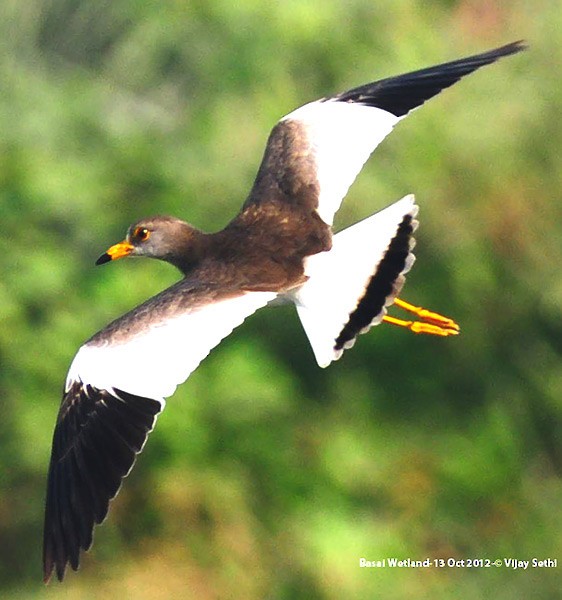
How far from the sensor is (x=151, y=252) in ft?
27.5

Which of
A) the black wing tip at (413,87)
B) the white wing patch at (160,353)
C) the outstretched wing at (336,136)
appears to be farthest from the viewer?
the black wing tip at (413,87)

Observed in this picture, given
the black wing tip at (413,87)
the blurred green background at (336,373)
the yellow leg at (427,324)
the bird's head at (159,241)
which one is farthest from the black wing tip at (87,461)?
the blurred green background at (336,373)

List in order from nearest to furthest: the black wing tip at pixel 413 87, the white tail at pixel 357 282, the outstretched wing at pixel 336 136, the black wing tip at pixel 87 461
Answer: the black wing tip at pixel 87 461
the white tail at pixel 357 282
the outstretched wing at pixel 336 136
the black wing tip at pixel 413 87

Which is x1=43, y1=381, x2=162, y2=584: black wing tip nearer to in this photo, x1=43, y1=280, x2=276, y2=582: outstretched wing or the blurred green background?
x1=43, y1=280, x2=276, y2=582: outstretched wing

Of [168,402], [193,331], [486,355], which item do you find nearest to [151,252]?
[193,331]

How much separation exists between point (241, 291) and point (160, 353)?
483 millimetres

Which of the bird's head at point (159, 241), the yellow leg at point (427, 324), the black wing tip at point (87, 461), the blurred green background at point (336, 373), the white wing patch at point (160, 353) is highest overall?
the white wing patch at point (160, 353)

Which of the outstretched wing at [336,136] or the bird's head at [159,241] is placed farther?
the outstretched wing at [336,136]

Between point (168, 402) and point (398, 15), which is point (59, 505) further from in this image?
point (398, 15)

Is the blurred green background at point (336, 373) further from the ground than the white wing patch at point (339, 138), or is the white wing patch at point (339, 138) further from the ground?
the white wing patch at point (339, 138)

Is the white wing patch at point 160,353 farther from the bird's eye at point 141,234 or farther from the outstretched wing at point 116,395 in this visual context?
the bird's eye at point 141,234

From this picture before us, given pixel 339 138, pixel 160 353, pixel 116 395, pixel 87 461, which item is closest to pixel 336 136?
pixel 339 138

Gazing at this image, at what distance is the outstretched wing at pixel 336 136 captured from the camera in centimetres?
841

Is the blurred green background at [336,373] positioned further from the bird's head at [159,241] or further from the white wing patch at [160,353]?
the white wing patch at [160,353]
